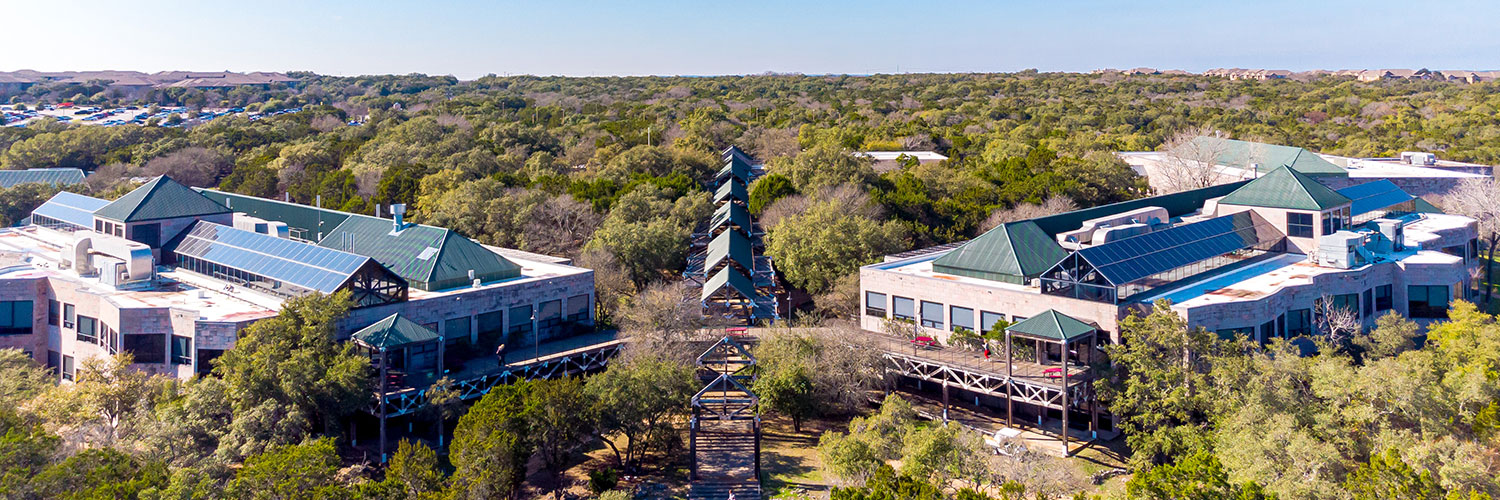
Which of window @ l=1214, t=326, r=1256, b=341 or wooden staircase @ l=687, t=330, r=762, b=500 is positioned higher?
window @ l=1214, t=326, r=1256, b=341

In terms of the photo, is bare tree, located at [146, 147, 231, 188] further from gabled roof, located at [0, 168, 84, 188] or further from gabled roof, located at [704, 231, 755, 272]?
gabled roof, located at [704, 231, 755, 272]

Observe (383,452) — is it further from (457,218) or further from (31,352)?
(457,218)

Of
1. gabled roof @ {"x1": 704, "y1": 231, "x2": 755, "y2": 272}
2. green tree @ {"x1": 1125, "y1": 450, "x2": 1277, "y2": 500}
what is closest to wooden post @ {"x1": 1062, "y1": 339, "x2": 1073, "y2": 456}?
green tree @ {"x1": 1125, "y1": 450, "x2": 1277, "y2": 500}

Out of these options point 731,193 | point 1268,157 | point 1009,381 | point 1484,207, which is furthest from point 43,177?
point 1484,207

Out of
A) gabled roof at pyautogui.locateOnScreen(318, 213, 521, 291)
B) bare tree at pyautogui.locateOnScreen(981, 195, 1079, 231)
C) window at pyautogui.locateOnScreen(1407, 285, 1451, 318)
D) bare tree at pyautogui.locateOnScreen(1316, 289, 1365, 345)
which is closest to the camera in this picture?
bare tree at pyautogui.locateOnScreen(1316, 289, 1365, 345)

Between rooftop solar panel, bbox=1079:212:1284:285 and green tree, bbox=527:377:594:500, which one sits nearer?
green tree, bbox=527:377:594:500

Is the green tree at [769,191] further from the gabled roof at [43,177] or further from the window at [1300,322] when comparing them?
the gabled roof at [43,177]

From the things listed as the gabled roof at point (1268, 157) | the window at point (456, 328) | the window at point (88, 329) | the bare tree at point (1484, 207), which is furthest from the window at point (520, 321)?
the bare tree at point (1484, 207)
